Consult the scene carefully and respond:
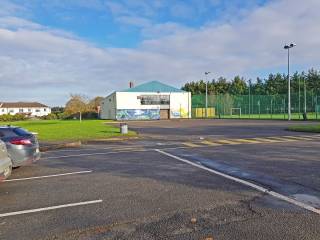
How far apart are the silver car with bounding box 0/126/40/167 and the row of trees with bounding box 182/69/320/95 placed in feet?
303

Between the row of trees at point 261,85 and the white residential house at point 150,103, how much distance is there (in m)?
26.6

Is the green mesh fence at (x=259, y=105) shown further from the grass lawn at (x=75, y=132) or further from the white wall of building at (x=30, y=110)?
the white wall of building at (x=30, y=110)

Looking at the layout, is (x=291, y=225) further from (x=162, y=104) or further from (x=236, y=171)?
(x=162, y=104)

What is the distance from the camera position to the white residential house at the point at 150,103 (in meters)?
72.8

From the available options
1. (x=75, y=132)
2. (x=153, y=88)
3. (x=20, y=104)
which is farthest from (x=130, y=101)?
(x=20, y=104)

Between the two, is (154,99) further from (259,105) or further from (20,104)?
(20,104)

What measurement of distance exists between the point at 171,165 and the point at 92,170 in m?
2.34

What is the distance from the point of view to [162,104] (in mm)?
76125

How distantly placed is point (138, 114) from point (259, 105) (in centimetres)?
2393

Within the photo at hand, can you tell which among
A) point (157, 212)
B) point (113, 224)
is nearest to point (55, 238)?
point (113, 224)

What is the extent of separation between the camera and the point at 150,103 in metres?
75.3

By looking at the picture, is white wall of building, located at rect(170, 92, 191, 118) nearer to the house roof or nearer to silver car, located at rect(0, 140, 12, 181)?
silver car, located at rect(0, 140, 12, 181)

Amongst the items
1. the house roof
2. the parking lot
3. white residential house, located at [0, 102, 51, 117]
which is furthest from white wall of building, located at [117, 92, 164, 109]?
the house roof

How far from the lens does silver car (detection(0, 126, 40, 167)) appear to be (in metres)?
9.91
